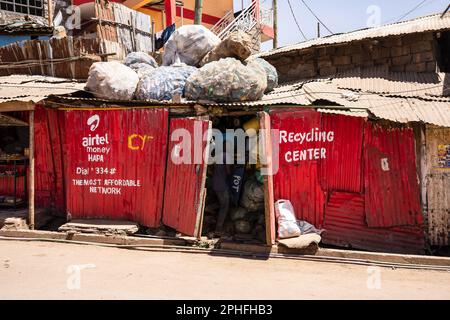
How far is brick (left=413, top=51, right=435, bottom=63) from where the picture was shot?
855 centimetres

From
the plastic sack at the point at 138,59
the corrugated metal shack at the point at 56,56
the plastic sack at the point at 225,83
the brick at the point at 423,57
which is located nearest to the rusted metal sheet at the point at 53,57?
the corrugated metal shack at the point at 56,56

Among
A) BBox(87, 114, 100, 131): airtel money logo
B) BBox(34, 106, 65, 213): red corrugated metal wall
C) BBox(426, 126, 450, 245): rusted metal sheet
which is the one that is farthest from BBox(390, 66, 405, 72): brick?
BBox(34, 106, 65, 213): red corrugated metal wall

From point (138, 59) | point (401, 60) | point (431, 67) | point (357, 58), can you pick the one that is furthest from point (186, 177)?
point (431, 67)

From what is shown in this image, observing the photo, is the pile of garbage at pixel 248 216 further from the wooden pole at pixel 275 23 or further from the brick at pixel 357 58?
the wooden pole at pixel 275 23

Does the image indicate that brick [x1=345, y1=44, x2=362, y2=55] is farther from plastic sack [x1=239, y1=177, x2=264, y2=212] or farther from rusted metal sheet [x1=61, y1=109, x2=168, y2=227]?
rusted metal sheet [x1=61, y1=109, x2=168, y2=227]

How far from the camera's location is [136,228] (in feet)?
24.4

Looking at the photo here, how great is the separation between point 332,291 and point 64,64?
Answer: 9223 mm

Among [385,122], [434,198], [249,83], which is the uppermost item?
[249,83]

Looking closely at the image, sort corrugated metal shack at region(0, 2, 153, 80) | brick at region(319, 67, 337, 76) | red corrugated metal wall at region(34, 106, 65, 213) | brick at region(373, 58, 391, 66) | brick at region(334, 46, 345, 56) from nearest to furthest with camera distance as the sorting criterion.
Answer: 1. red corrugated metal wall at region(34, 106, 65, 213)
2. brick at region(373, 58, 391, 66)
3. brick at region(334, 46, 345, 56)
4. brick at region(319, 67, 337, 76)
5. corrugated metal shack at region(0, 2, 153, 80)

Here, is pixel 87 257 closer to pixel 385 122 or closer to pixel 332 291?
pixel 332 291

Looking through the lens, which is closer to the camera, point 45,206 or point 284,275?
point 284,275

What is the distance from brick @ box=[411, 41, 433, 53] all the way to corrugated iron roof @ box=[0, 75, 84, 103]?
7447 mm

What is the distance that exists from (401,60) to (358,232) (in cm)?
441
